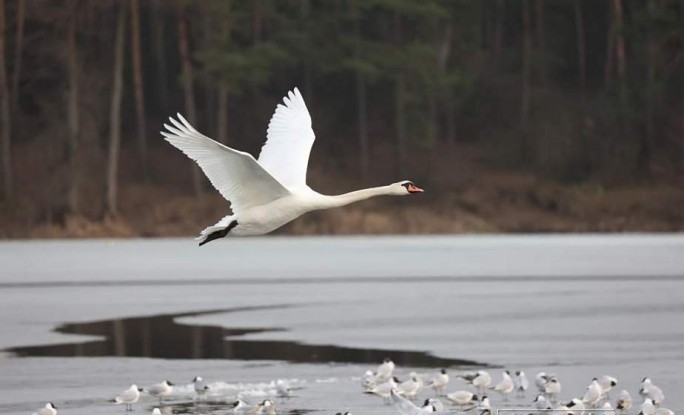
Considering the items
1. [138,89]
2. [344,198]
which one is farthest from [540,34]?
[344,198]

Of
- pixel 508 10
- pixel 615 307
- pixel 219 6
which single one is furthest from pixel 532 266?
pixel 508 10

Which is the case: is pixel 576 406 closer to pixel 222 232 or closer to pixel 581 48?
pixel 222 232

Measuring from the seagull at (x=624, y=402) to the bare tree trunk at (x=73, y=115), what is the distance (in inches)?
1123

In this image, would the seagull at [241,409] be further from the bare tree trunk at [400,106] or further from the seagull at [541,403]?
the bare tree trunk at [400,106]

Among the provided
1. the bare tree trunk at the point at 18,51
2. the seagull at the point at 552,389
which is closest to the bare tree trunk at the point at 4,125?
the bare tree trunk at the point at 18,51

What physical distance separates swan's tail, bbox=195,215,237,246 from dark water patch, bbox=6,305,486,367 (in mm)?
1969

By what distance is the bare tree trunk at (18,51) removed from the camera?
40.3 metres

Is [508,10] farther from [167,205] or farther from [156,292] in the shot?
[156,292]

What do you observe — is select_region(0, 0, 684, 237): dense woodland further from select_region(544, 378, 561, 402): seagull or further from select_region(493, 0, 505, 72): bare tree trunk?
select_region(544, 378, 561, 402): seagull

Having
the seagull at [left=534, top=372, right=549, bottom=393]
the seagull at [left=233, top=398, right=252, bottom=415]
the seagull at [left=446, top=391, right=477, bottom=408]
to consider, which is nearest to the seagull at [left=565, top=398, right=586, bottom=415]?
the seagull at [left=534, top=372, right=549, bottom=393]

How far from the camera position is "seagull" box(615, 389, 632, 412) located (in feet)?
38.4

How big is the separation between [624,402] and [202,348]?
5.26 m

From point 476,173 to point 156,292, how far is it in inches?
909

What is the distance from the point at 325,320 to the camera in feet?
59.2
